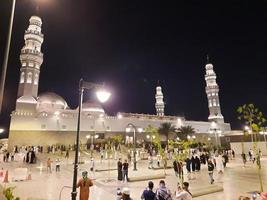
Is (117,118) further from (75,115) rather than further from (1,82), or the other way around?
(1,82)

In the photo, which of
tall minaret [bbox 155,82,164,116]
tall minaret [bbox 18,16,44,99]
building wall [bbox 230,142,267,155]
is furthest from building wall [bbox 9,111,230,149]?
tall minaret [bbox 155,82,164,116]

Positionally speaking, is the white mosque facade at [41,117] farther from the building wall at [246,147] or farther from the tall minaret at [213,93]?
the tall minaret at [213,93]

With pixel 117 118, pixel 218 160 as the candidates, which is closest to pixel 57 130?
pixel 117 118

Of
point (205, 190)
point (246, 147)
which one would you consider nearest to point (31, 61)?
point (205, 190)

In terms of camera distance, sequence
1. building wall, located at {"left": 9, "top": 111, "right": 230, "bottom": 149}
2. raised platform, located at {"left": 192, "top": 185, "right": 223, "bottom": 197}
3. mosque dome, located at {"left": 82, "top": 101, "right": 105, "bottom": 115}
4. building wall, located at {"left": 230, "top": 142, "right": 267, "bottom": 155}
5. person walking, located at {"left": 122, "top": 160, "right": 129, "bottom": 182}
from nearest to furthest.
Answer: raised platform, located at {"left": 192, "top": 185, "right": 223, "bottom": 197}, person walking, located at {"left": 122, "top": 160, "right": 129, "bottom": 182}, building wall, located at {"left": 230, "top": 142, "right": 267, "bottom": 155}, building wall, located at {"left": 9, "top": 111, "right": 230, "bottom": 149}, mosque dome, located at {"left": 82, "top": 101, "right": 105, "bottom": 115}

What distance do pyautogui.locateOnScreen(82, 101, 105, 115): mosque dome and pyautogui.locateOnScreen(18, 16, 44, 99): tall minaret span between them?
1135cm

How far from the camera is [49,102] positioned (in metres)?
46.0

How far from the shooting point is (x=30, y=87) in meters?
40.8

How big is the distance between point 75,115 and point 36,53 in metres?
14.7

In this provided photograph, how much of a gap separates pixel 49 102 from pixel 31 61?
9387 millimetres

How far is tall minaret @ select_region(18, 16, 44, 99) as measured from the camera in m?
40.7

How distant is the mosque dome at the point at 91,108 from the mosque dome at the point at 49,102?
4.77m

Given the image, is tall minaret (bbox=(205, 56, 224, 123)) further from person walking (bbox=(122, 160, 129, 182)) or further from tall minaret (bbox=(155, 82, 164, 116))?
person walking (bbox=(122, 160, 129, 182))

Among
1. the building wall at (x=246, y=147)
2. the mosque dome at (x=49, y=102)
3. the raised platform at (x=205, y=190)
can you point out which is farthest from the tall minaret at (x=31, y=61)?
the building wall at (x=246, y=147)
